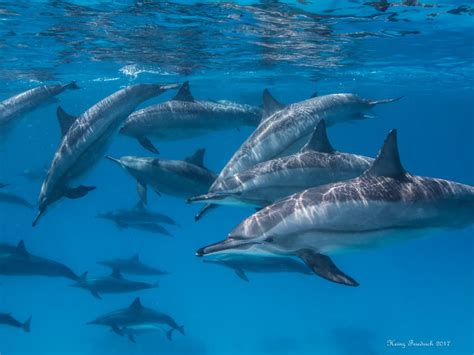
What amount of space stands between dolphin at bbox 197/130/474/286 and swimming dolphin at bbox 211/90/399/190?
2.25 m

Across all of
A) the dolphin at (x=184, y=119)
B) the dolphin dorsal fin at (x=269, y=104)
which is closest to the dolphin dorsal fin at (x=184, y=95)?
the dolphin at (x=184, y=119)

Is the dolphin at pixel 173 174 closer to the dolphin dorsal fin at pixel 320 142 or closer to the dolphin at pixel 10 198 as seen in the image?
the dolphin dorsal fin at pixel 320 142

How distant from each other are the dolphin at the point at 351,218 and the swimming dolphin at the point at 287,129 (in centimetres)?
225

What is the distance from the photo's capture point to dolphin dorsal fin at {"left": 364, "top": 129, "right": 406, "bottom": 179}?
6234 mm

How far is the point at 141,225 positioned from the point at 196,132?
9.03 meters

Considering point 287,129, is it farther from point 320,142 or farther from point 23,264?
point 23,264

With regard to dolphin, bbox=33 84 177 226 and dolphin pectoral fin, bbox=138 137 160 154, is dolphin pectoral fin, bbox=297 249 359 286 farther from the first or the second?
dolphin pectoral fin, bbox=138 137 160 154

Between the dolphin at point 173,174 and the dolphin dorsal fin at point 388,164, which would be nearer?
the dolphin dorsal fin at point 388,164

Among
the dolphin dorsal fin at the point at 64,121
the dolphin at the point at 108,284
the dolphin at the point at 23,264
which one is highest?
the dolphin dorsal fin at the point at 64,121

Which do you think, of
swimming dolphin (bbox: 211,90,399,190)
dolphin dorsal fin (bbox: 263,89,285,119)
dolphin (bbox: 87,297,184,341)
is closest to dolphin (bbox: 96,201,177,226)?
dolphin (bbox: 87,297,184,341)

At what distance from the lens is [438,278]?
1969 inches

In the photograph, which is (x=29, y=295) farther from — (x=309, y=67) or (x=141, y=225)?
(x=309, y=67)

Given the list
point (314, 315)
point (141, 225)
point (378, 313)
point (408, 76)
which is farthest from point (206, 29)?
point (378, 313)

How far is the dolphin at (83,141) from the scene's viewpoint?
850 cm
